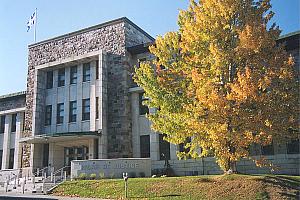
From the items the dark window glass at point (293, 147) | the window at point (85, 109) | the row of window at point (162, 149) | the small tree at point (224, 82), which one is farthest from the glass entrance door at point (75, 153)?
the dark window glass at point (293, 147)

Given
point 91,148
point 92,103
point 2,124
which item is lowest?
point 91,148

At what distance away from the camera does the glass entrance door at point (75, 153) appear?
32.0m

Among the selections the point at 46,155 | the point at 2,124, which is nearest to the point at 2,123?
the point at 2,124

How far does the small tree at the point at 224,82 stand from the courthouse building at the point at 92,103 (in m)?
9.11

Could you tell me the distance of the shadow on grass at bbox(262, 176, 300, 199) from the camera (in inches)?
621

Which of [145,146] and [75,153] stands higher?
[145,146]

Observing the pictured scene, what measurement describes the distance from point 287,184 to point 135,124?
52.3 ft

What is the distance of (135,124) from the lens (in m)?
30.6

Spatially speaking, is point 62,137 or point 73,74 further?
point 73,74

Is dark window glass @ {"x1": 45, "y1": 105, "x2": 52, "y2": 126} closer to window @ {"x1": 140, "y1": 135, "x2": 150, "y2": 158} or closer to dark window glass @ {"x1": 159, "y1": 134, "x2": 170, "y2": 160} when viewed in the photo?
window @ {"x1": 140, "y1": 135, "x2": 150, "y2": 158}

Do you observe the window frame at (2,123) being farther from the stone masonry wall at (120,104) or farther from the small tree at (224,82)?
the small tree at (224,82)

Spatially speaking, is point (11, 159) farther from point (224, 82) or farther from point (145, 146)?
point (224, 82)

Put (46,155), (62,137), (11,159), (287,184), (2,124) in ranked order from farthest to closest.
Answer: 1. (2,124)
2. (11,159)
3. (46,155)
4. (62,137)
5. (287,184)

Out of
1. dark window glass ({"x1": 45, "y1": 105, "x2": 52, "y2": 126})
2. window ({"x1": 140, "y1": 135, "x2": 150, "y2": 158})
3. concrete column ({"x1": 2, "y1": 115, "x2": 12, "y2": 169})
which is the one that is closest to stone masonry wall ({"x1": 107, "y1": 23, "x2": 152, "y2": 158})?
window ({"x1": 140, "y1": 135, "x2": 150, "y2": 158})
